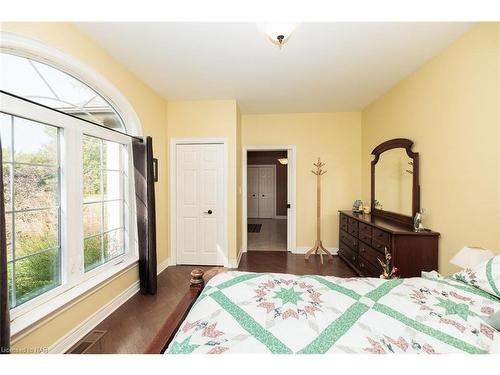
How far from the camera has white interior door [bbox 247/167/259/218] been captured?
348 inches

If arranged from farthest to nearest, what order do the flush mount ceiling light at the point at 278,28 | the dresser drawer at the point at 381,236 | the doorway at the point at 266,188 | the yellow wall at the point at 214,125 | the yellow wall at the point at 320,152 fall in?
1. the doorway at the point at 266,188
2. the yellow wall at the point at 320,152
3. the yellow wall at the point at 214,125
4. the dresser drawer at the point at 381,236
5. the flush mount ceiling light at the point at 278,28

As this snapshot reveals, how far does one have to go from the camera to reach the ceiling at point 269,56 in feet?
6.03

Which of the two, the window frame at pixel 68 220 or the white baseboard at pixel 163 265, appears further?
the white baseboard at pixel 163 265

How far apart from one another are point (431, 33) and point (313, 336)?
262 centimetres

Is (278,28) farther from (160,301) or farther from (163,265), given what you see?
(163,265)

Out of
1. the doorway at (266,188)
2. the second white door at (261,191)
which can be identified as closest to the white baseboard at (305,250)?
the doorway at (266,188)

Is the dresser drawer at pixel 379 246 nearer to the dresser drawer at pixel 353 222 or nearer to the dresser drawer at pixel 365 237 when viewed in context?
the dresser drawer at pixel 365 237

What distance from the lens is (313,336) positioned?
3.04 ft

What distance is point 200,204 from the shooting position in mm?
3598

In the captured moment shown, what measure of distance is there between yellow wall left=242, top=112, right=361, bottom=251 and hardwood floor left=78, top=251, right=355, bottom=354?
2.28 ft

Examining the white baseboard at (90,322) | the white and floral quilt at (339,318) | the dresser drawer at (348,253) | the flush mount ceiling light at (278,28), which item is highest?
the flush mount ceiling light at (278,28)

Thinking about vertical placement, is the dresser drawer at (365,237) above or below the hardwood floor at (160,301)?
above

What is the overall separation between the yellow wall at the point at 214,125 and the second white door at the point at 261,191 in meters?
5.31
